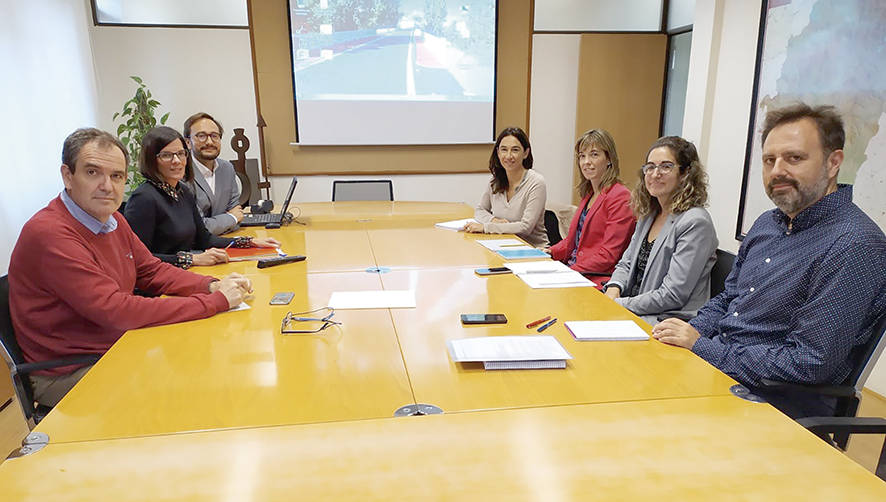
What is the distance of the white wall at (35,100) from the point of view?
3145mm

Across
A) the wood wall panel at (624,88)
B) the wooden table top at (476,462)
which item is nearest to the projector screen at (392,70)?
the wood wall panel at (624,88)

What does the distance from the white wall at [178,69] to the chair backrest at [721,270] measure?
4.57 m

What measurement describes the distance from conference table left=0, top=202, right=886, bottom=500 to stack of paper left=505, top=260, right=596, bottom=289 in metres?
0.35

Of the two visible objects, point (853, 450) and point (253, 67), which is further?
point (253, 67)

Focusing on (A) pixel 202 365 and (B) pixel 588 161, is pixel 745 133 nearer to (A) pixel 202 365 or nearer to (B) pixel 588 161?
(B) pixel 588 161

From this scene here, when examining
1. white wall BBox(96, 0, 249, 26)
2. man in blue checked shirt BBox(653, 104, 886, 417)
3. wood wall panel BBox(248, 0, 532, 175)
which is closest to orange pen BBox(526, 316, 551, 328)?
man in blue checked shirt BBox(653, 104, 886, 417)

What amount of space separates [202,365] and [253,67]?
4442 mm

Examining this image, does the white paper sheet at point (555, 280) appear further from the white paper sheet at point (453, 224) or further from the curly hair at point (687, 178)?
the white paper sheet at point (453, 224)

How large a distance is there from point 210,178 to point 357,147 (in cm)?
214

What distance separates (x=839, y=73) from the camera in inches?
110

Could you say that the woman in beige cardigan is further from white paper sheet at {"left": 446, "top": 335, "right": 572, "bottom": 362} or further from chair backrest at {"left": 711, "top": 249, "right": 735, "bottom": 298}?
white paper sheet at {"left": 446, "top": 335, "right": 572, "bottom": 362}

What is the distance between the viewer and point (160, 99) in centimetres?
507

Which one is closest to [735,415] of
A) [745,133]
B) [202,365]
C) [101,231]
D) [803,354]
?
[803,354]

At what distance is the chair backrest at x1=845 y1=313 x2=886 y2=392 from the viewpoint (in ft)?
4.69
